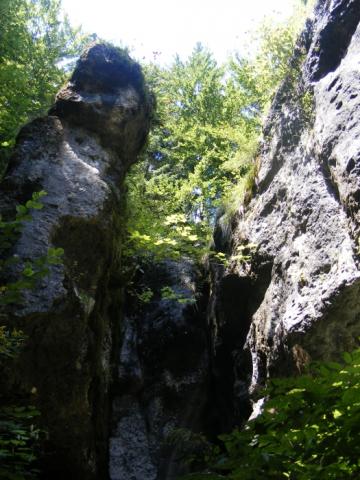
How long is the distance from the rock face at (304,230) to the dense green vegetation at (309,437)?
3006 millimetres

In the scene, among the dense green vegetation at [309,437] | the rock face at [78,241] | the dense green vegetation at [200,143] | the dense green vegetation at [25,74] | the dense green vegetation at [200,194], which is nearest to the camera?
the dense green vegetation at [309,437]

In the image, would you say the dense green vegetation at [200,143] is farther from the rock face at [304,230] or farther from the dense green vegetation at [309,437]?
the dense green vegetation at [309,437]

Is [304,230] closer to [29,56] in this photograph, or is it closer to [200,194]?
[200,194]

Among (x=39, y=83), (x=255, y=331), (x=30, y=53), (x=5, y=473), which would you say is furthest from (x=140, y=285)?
(x=5, y=473)

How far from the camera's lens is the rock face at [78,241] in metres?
5.71

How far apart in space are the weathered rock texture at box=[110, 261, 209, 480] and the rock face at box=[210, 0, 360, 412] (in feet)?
5.13

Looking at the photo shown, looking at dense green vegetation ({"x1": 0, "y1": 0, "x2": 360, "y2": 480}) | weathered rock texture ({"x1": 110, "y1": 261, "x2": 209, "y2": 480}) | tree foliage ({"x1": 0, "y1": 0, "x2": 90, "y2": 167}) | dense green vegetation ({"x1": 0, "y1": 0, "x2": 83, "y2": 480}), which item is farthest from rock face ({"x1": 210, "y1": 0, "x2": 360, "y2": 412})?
tree foliage ({"x1": 0, "y1": 0, "x2": 90, "y2": 167})

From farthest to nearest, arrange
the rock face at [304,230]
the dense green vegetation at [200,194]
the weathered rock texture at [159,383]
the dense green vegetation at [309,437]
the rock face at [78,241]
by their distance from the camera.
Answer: the weathered rock texture at [159,383]
the rock face at [78,241]
the rock face at [304,230]
the dense green vegetation at [200,194]
the dense green vegetation at [309,437]

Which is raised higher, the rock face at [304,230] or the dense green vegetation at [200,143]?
the dense green vegetation at [200,143]

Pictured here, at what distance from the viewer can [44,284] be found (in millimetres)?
5801

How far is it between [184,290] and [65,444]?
5.96m

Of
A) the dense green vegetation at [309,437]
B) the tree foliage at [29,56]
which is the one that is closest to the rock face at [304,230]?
the dense green vegetation at [309,437]

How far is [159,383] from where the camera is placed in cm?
1040

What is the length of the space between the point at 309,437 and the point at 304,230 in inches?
178
